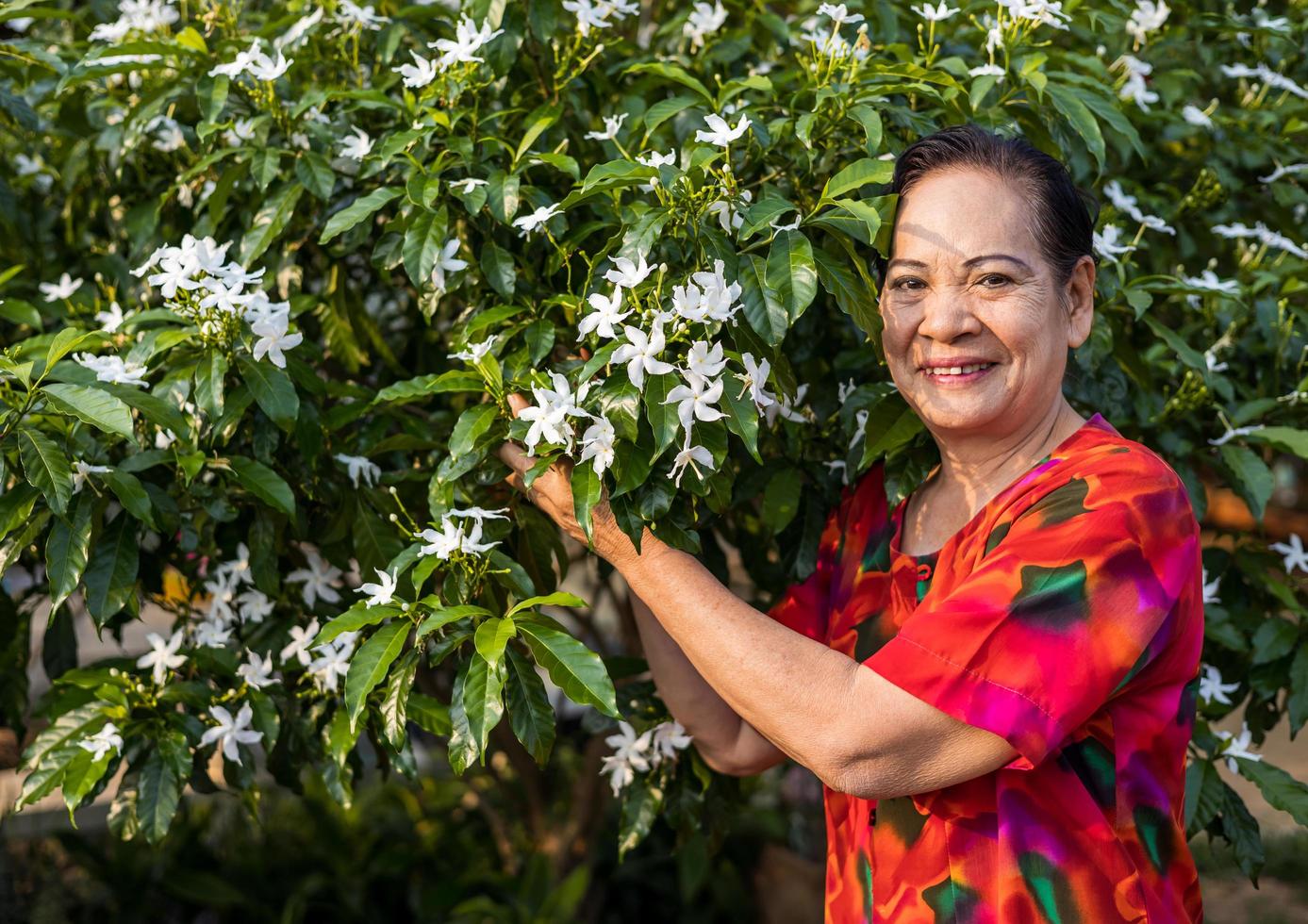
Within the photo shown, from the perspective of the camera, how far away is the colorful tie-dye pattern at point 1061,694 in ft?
4.70

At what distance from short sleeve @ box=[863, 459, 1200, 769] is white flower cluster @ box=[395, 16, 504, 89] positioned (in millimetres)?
1087

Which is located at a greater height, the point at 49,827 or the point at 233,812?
the point at 49,827

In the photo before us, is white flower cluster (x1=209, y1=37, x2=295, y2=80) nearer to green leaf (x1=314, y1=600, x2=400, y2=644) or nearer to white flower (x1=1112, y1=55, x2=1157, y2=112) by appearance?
green leaf (x1=314, y1=600, x2=400, y2=644)

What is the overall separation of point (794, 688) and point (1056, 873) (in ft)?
1.28

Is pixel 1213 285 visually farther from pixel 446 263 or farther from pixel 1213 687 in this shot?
pixel 446 263

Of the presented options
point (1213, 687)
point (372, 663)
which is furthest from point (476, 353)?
point (1213, 687)

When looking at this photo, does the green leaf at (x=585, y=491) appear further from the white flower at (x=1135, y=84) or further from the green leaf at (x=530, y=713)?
the white flower at (x=1135, y=84)

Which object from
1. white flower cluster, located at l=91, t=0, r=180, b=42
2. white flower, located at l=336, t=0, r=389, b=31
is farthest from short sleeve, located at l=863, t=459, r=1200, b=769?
white flower cluster, located at l=91, t=0, r=180, b=42

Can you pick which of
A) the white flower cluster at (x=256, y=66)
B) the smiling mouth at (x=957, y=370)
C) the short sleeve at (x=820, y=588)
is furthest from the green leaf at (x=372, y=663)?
the white flower cluster at (x=256, y=66)

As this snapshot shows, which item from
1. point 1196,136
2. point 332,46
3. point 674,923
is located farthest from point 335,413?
point 674,923

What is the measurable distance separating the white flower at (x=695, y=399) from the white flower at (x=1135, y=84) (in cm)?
133

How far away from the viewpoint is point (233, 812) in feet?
14.8

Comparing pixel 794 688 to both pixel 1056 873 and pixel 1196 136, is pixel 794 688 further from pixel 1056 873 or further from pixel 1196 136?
pixel 1196 136

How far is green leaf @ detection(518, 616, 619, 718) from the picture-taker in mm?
1545
